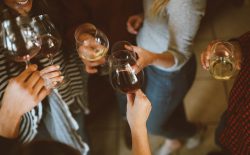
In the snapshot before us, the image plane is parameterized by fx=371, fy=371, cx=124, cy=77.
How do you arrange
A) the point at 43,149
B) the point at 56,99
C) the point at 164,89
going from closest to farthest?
the point at 43,149 → the point at 56,99 → the point at 164,89

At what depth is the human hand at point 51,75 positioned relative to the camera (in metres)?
1.13

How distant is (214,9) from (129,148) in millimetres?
1225

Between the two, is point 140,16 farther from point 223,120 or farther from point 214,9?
point 214,9

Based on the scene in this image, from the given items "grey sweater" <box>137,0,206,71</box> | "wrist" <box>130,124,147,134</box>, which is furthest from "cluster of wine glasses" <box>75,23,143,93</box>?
"grey sweater" <box>137,0,206,71</box>

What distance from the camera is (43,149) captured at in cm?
97

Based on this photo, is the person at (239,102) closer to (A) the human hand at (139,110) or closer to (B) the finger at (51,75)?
(A) the human hand at (139,110)

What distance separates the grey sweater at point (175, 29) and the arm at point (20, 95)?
49 cm

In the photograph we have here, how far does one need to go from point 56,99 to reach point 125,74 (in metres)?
0.42

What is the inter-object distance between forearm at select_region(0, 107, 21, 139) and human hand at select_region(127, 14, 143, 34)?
25.9 inches

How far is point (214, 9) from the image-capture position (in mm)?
2666

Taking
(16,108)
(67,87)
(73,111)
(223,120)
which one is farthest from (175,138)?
(16,108)

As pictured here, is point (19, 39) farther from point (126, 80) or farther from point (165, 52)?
point (165, 52)

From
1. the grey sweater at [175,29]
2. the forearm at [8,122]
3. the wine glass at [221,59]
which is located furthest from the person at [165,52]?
the forearm at [8,122]

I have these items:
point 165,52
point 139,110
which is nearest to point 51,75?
point 139,110
